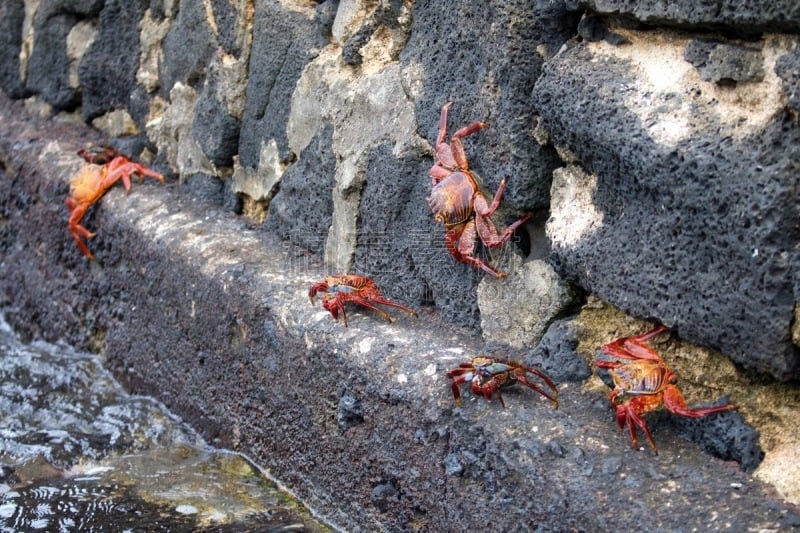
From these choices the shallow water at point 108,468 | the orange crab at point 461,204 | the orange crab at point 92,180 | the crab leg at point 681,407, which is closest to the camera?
the crab leg at point 681,407

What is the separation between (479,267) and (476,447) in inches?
19.9

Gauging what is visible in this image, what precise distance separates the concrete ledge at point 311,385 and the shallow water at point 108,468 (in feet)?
0.29

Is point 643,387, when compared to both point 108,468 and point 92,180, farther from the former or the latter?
point 92,180

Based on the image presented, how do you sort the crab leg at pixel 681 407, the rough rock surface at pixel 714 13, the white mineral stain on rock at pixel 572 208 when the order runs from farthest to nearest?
the white mineral stain on rock at pixel 572 208 → the crab leg at pixel 681 407 → the rough rock surface at pixel 714 13

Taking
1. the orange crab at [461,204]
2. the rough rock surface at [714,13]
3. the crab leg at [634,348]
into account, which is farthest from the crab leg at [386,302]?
the rough rock surface at [714,13]

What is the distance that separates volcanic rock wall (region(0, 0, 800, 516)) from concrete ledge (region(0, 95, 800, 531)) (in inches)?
8.4

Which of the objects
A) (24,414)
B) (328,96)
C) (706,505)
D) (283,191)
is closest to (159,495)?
(24,414)

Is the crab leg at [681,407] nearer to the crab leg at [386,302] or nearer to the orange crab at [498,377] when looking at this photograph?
the orange crab at [498,377]

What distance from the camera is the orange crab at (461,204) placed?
253 cm

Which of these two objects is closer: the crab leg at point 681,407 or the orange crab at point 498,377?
the crab leg at point 681,407

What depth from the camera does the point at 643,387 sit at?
211 cm

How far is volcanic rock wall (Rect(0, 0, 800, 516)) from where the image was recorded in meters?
1.88

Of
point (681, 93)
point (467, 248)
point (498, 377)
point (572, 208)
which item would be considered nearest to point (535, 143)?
point (572, 208)

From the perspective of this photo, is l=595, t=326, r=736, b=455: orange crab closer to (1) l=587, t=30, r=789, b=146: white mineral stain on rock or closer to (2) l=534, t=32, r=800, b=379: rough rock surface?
(2) l=534, t=32, r=800, b=379: rough rock surface
